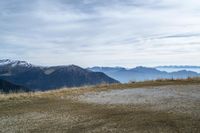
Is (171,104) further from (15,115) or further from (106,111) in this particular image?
(15,115)

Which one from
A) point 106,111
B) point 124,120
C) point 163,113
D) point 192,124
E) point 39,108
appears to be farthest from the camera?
point 39,108

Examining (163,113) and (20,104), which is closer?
(163,113)

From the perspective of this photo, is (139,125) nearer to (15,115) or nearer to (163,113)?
(163,113)

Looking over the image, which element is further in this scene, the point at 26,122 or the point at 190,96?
the point at 190,96

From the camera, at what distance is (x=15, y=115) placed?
18.8m

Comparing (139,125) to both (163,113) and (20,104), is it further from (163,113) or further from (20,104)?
(20,104)

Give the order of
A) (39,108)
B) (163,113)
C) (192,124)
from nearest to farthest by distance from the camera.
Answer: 1. (192,124)
2. (163,113)
3. (39,108)

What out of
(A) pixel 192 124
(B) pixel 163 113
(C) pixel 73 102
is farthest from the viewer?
(C) pixel 73 102

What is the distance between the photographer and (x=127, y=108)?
59.2 ft

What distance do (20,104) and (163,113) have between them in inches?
430

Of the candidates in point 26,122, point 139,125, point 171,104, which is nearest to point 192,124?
point 139,125

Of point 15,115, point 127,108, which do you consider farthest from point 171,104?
point 15,115

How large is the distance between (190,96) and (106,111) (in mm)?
6101

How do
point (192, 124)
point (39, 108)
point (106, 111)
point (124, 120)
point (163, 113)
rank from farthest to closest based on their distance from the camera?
point (39, 108), point (106, 111), point (163, 113), point (124, 120), point (192, 124)
